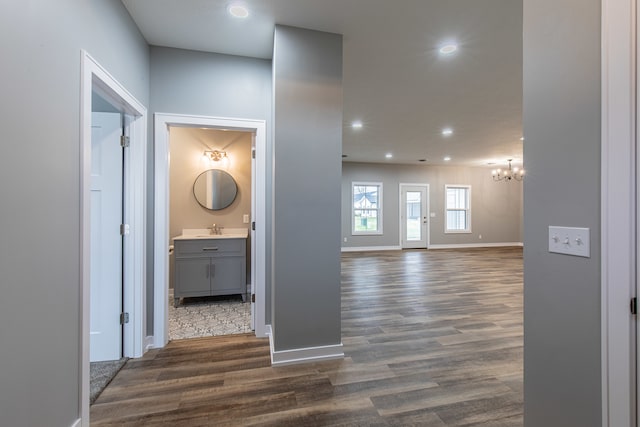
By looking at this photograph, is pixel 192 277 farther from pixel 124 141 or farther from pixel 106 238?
pixel 124 141

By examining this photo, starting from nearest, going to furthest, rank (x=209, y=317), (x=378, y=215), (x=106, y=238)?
1. (x=106, y=238)
2. (x=209, y=317)
3. (x=378, y=215)

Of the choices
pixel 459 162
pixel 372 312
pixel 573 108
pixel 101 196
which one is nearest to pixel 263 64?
pixel 101 196

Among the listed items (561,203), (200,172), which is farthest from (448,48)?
(200,172)

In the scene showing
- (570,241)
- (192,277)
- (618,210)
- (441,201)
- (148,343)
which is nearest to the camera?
(618,210)

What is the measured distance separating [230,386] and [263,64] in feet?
9.33

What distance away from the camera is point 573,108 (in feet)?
3.31

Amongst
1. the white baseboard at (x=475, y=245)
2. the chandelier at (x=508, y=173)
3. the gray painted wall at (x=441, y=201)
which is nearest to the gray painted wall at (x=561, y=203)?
the gray painted wall at (x=441, y=201)

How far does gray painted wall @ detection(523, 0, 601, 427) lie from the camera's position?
0.96 m

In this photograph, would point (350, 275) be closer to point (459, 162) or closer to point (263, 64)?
point (263, 64)

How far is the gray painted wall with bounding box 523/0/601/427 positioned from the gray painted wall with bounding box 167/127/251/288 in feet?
11.3

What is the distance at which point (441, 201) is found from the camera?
9320 millimetres

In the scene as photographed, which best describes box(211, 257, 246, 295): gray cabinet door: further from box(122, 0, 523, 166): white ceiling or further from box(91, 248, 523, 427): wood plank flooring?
box(122, 0, 523, 166): white ceiling

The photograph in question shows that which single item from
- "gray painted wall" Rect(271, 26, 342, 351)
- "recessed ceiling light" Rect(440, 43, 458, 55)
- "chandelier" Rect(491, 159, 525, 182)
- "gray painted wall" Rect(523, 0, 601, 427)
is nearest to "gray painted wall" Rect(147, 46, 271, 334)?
"gray painted wall" Rect(271, 26, 342, 351)

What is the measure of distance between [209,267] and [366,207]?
19.7 ft
